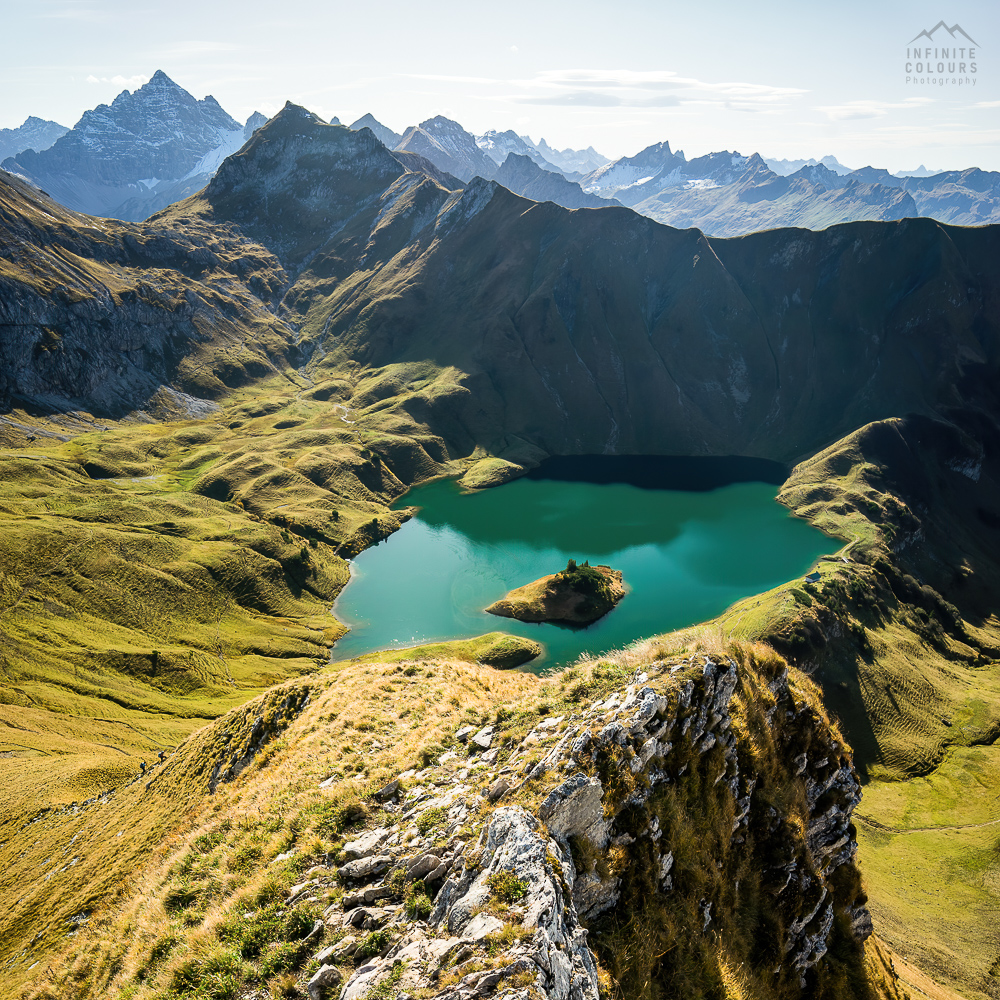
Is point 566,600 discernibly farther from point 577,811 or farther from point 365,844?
point 577,811

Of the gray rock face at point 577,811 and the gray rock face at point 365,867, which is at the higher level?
the gray rock face at point 577,811

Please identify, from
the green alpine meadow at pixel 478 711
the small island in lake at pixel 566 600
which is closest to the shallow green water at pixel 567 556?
the green alpine meadow at pixel 478 711

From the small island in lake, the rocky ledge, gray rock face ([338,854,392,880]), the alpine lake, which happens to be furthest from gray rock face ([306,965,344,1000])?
the small island in lake

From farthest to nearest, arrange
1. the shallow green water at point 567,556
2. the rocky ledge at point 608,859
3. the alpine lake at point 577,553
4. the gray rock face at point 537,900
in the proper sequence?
the shallow green water at point 567,556 → the alpine lake at point 577,553 → the rocky ledge at point 608,859 → the gray rock face at point 537,900

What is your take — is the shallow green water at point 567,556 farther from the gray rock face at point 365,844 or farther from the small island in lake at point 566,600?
the gray rock face at point 365,844

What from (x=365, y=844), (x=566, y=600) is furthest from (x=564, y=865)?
Result: (x=566, y=600)

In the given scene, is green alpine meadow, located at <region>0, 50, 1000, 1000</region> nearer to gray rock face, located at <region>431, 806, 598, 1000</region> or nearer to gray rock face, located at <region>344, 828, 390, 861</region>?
gray rock face, located at <region>431, 806, 598, 1000</region>

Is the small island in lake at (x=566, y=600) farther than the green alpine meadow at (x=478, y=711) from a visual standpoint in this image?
Yes
